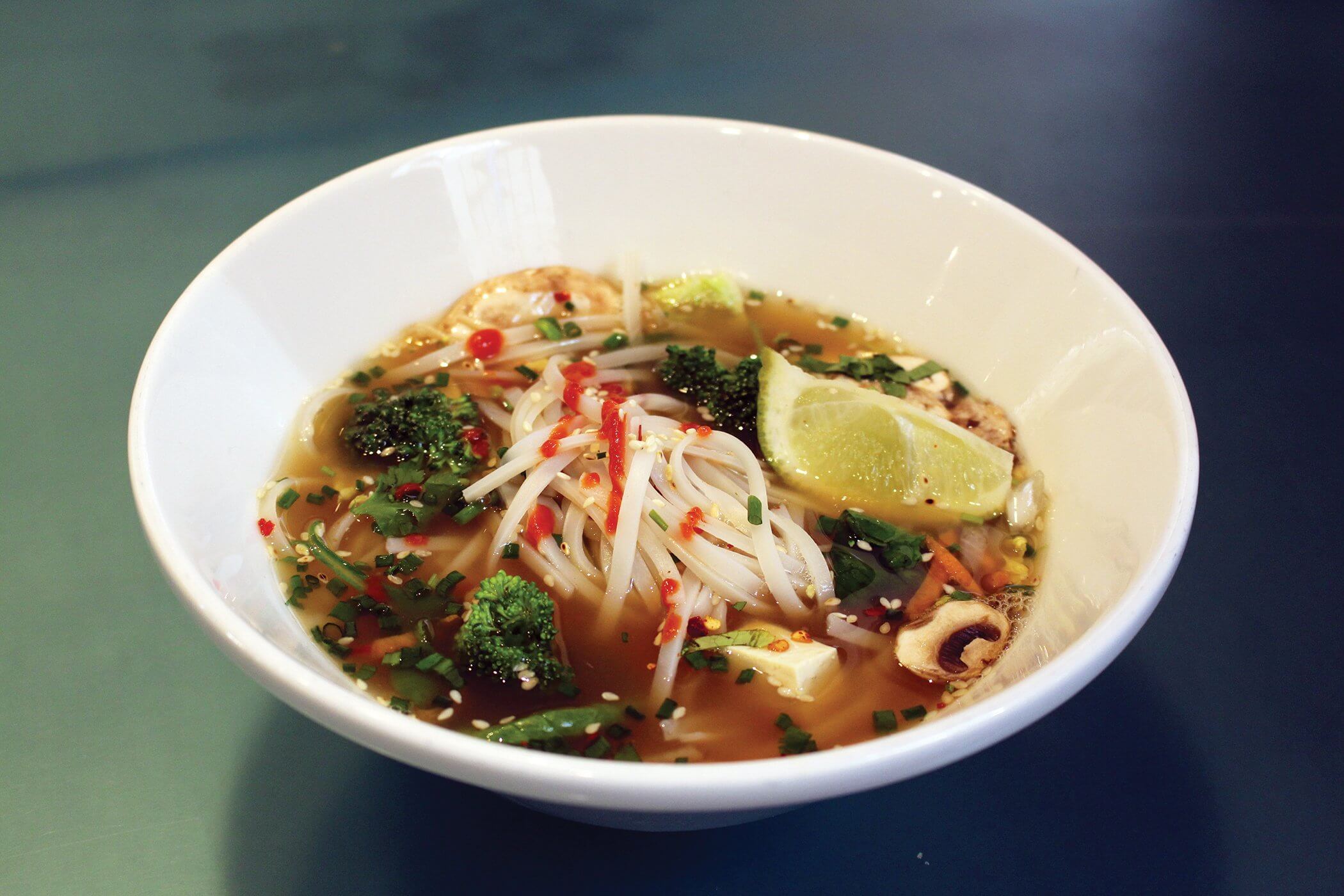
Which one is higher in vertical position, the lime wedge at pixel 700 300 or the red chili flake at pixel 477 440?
the lime wedge at pixel 700 300

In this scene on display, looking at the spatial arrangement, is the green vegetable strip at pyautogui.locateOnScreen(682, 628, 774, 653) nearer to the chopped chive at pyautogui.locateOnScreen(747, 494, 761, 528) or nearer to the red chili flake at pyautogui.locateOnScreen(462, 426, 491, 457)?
the chopped chive at pyautogui.locateOnScreen(747, 494, 761, 528)

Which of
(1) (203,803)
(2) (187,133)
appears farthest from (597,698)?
(2) (187,133)

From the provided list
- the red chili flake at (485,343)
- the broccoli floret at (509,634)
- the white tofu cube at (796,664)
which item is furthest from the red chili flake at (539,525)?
the red chili flake at (485,343)

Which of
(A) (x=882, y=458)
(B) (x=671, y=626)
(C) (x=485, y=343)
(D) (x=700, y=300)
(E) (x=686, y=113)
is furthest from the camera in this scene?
(E) (x=686, y=113)

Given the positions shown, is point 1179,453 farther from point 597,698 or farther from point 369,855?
point 369,855

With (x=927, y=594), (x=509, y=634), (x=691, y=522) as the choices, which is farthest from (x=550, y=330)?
(x=927, y=594)

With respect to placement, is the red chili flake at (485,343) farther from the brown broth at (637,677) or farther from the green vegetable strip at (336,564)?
the green vegetable strip at (336,564)

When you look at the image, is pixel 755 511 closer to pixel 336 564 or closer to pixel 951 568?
pixel 951 568
